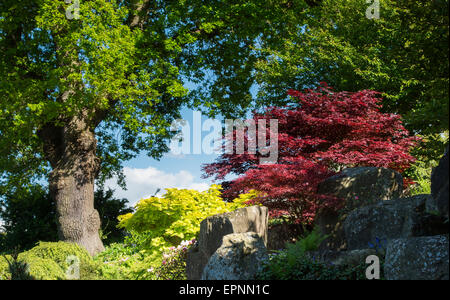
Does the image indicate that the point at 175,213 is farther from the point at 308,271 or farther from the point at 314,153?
the point at 308,271

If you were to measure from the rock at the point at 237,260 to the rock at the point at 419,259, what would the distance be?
149 cm

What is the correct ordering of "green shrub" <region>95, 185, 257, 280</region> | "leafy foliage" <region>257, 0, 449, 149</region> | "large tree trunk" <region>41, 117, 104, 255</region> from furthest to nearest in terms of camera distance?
"leafy foliage" <region>257, 0, 449, 149</region> < "large tree trunk" <region>41, 117, 104, 255</region> < "green shrub" <region>95, 185, 257, 280</region>

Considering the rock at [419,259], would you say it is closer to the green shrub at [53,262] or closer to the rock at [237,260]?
the rock at [237,260]

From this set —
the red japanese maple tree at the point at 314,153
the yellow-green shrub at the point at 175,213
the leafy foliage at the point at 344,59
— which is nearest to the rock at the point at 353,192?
the red japanese maple tree at the point at 314,153

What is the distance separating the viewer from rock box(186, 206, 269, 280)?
5881 millimetres

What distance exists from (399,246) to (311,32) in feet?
45.4

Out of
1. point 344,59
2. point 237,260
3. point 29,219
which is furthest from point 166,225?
point 344,59

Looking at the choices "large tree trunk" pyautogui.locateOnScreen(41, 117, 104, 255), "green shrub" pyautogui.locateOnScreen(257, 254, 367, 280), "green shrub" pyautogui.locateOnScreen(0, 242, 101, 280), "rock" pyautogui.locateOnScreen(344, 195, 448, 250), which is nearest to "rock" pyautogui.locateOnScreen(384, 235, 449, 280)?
"green shrub" pyautogui.locateOnScreen(257, 254, 367, 280)

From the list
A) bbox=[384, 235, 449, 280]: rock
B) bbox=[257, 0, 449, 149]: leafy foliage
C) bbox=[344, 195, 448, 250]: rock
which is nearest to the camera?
bbox=[384, 235, 449, 280]: rock

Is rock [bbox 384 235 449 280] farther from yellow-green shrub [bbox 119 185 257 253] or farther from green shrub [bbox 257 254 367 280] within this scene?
yellow-green shrub [bbox 119 185 257 253]

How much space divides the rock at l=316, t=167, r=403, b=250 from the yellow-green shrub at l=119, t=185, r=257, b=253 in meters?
1.68

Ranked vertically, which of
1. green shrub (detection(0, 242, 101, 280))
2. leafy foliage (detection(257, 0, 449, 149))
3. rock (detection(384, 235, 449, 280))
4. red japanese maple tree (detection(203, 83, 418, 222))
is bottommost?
green shrub (detection(0, 242, 101, 280))
